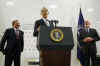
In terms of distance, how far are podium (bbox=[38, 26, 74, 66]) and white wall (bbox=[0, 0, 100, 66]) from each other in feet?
8.30

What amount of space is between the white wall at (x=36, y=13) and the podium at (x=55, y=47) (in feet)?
8.30

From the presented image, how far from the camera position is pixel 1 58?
464 cm

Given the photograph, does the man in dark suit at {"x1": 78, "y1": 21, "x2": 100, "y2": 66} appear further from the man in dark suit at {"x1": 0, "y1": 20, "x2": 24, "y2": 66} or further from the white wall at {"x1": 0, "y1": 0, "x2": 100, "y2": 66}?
the man in dark suit at {"x1": 0, "y1": 20, "x2": 24, "y2": 66}

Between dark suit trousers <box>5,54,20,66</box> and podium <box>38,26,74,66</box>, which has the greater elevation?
podium <box>38,26,74,66</box>

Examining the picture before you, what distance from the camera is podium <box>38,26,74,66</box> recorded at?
2105 mm

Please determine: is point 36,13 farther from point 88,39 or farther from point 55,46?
point 55,46

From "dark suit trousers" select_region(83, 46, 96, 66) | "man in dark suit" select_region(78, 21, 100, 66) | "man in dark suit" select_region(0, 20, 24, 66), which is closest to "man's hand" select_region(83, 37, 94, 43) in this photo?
"man in dark suit" select_region(78, 21, 100, 66)

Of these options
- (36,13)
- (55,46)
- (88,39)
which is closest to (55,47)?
(55,46)

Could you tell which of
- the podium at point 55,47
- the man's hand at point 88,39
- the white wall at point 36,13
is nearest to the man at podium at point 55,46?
the podium at point 55,47

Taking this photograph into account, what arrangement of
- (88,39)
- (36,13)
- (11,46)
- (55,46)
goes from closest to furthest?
1. (55,46)
2. (11,46)
3. (88,39)
4. (36,13)

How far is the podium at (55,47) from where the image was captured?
2105 mm

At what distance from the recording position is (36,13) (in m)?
4.84

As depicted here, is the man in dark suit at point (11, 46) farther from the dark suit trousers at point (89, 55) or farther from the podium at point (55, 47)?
the dark suit trousers at point (89, 55)

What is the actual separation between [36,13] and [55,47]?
2877 mm
